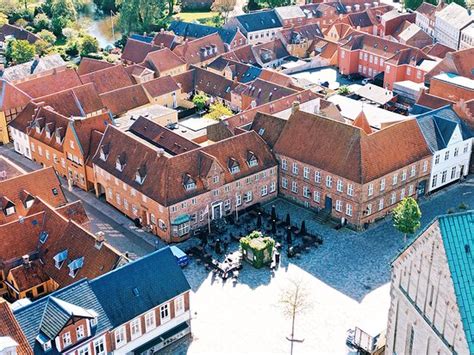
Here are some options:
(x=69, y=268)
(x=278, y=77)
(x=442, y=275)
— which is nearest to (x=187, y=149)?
(x=69, y=268)

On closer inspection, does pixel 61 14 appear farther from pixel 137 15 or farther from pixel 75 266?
pixel 75 266

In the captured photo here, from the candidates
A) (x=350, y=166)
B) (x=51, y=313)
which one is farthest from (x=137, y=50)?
(x=51, y=313)

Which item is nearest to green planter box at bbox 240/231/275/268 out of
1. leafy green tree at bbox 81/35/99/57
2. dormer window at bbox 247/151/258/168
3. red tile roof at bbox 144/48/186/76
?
dormer window at bbox 247/151/258/168

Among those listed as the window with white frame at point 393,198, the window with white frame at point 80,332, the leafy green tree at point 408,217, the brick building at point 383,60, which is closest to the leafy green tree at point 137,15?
the brick building at point 383,60

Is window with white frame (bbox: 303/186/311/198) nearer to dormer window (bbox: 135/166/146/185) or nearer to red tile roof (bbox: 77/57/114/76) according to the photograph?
dormer window (bbox: 135/166/146/185)

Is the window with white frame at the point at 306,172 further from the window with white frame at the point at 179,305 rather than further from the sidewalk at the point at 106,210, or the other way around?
the window with white frame at the point at 179,305

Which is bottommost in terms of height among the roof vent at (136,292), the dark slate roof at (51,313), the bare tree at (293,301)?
the bare tree at (293,301)

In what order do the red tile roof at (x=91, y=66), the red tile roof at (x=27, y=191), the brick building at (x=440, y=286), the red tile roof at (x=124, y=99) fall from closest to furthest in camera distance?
the brick building at (x=440, y=286)
the red tile roof at (x=27, y=191)
the red tile roof at (x=124, y=99)
the red tile roof at (x=91, y=66)
